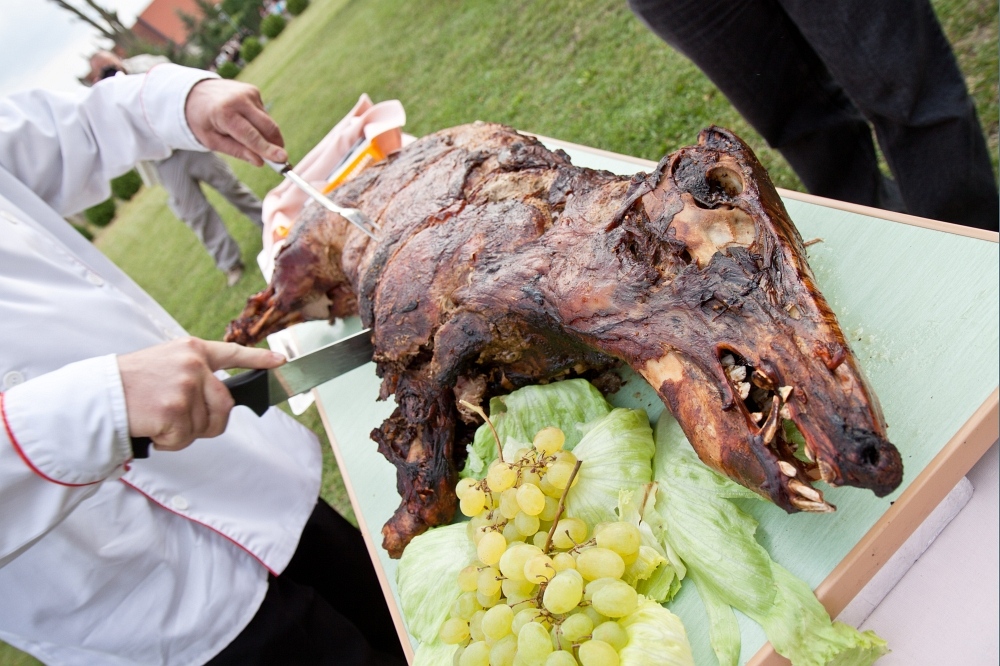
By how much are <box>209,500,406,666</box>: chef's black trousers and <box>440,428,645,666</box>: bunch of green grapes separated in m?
0.70

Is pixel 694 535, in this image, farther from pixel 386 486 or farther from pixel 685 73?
pixel 685 73

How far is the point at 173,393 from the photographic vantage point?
1.48 meters

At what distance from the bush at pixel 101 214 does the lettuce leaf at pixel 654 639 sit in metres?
22.6

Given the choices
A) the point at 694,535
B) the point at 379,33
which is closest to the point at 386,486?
the point at 694,535

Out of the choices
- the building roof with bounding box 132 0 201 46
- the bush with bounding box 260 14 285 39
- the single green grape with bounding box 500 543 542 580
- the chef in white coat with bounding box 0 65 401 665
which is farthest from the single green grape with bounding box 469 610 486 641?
the building roof with bounding box 132 0 201 46

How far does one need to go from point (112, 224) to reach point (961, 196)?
902 inches

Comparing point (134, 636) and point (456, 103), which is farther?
point (456, 103)

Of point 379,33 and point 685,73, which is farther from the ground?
point 379,33

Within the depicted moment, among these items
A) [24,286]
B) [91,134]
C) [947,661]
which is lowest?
[947,661]

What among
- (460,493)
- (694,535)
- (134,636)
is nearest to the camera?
(694,535)

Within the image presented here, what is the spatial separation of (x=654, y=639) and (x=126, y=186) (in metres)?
23.6

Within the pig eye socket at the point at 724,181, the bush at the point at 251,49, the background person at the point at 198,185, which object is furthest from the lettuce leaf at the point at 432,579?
the bush at the point at 251,49

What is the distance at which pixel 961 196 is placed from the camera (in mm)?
2318

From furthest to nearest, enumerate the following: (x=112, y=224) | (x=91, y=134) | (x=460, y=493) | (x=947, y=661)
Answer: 1. (x=112, y=224)
2. (x=91, y=134)
3. (x=460, y=493)
4. (x=947, y=661)
